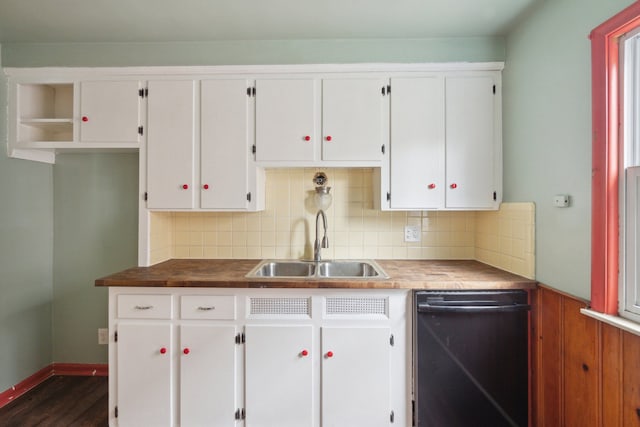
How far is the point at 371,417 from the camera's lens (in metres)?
1.63

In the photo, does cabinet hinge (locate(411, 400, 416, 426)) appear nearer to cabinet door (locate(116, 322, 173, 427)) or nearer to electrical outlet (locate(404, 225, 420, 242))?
electrical outlet (locate(404, 225, 420, 242))

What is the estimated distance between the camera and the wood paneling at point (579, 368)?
3.77 ft

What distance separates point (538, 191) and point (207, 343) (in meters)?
2.06

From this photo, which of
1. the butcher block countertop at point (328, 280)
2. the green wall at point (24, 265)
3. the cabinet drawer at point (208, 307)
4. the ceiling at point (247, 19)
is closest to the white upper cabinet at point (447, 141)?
the ceiling at point (247, 19)

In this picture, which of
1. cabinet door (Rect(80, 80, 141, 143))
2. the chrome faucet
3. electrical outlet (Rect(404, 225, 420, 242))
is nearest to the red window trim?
electrical outlet (Rect(404, 225, 420, 242))

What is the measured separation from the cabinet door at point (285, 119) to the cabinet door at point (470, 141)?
0.93 metres

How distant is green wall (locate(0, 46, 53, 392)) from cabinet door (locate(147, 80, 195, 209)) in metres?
1.02

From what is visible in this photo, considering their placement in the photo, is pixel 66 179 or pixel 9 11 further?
pixel 66 179

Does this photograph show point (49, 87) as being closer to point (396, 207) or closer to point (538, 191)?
point (396, 207)

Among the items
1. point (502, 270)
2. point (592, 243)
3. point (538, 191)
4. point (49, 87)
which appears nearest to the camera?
point (592, 243)

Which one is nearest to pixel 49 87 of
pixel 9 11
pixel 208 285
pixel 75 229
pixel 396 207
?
pixel 9 11

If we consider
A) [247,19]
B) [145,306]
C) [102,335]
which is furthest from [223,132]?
[102,335]

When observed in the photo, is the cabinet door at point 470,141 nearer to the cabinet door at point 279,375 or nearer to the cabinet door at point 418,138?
the cabinet door at point 418,138

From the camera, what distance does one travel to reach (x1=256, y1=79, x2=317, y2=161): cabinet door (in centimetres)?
194
